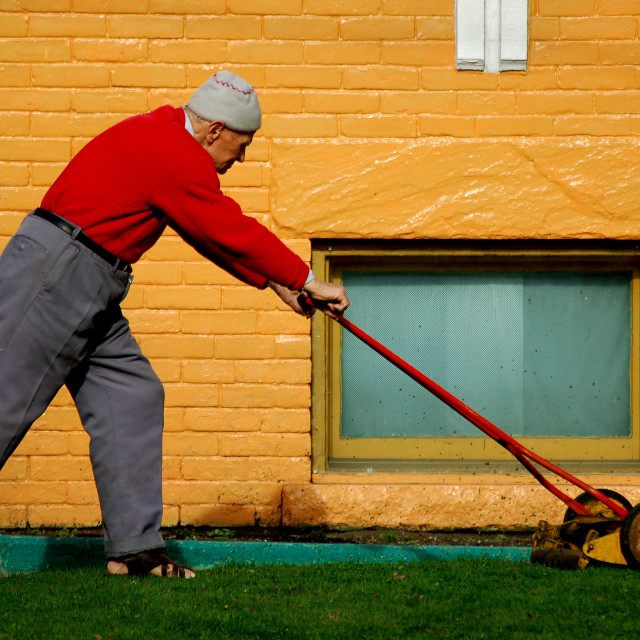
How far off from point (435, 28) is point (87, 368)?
109 inches

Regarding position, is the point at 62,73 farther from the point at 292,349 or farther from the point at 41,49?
the point at 292,349

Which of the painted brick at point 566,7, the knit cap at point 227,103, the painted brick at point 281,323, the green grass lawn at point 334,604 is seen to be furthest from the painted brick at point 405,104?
the green grass lawn at point 334,604

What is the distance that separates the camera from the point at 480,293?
546cm

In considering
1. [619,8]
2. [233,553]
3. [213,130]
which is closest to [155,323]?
[233,553]

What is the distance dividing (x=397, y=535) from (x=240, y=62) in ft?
8.81

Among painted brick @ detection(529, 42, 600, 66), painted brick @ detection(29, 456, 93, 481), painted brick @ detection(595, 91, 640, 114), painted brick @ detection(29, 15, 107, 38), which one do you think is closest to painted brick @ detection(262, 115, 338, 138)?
painted brick @ detection(29, 15, 107, 38)

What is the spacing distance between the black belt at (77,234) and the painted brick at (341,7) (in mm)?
2270

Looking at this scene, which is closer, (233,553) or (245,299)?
(233,553)

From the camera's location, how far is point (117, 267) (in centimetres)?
361

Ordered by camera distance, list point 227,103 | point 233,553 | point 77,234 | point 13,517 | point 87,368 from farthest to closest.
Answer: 1. point 13,517
2. point 233,553
3. point 87,368
4. point 227,103
5. point 77,234

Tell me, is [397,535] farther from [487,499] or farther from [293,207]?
[293,207]

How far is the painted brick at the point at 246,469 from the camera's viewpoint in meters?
5.11

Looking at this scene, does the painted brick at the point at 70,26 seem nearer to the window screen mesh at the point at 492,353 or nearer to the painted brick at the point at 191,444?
the window screen mesh at the point at 492,353

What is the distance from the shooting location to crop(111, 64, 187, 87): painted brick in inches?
203
